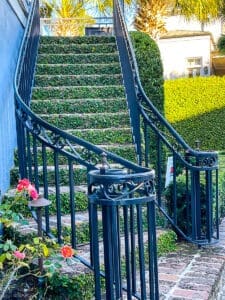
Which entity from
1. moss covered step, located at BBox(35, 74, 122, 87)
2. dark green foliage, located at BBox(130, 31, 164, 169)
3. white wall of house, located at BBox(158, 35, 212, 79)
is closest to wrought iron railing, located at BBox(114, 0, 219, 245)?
moss covered step, located at BBox(35, 74, 122, 87)

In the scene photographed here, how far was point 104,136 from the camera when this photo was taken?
5.10 meters

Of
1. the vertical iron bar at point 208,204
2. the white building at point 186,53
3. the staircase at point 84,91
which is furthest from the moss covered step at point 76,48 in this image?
the white building at point 186,53

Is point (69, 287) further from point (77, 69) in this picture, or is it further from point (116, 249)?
point (77, 69)

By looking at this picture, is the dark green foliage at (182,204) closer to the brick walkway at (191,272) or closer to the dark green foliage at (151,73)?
the brick walkway at (191,272)

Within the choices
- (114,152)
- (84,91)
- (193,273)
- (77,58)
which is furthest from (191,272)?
(77,58)

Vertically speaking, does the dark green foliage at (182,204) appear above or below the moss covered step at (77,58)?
below

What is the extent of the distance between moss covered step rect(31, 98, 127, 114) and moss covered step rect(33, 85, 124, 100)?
16 centimetres

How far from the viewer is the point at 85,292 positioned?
2848mm

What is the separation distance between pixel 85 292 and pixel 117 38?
15.7 feet

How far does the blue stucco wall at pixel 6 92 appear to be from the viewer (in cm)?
427

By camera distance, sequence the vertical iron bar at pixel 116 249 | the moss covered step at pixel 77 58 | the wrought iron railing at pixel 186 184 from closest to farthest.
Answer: the vertical iron bar at pixel 116 249
the wrought iron railing at pixel 186 184
the moss covered step at pixel 77 58

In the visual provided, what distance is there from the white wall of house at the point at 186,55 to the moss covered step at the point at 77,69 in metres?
13.7

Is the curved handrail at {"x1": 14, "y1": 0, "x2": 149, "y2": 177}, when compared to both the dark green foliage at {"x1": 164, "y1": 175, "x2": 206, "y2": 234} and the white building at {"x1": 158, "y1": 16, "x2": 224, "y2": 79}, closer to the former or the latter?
the dark green foliage at {"x1": 164, "y1": 175, "x2": 206, "y2": 234}

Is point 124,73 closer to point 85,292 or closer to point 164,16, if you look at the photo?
point 85,292
